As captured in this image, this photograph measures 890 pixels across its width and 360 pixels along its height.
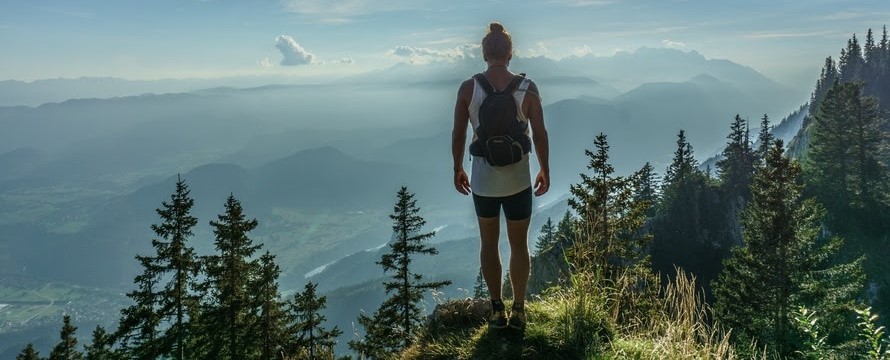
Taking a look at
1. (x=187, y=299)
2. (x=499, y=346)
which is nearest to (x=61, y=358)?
(x=187, y=299)

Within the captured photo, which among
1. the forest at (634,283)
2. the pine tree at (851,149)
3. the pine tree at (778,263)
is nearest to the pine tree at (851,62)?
the forest at (634,283)

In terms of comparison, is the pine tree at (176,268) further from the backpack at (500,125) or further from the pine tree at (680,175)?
the pine tree at (680,175)

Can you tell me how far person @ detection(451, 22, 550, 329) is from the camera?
5348mm

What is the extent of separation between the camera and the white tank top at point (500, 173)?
5328 mm

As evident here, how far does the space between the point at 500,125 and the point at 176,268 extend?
21.2 metres

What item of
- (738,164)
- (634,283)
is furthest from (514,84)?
(738,164)

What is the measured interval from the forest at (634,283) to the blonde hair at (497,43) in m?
2.38

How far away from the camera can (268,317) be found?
69.8ft

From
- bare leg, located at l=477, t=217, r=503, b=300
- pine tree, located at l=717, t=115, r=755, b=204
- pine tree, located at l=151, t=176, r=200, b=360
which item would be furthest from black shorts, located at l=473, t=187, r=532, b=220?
pine tree, located at l=717, t=115, r=755, b=204

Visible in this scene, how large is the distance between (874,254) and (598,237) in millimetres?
45351

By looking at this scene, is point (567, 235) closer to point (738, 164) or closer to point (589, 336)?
point (589, 336)

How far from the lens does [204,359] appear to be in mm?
21453

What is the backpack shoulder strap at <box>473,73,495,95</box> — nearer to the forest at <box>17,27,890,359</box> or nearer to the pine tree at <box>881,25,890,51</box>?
the forest at <box>17,27,890,359</box>

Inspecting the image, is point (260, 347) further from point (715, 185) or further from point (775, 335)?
point (715, 185)
